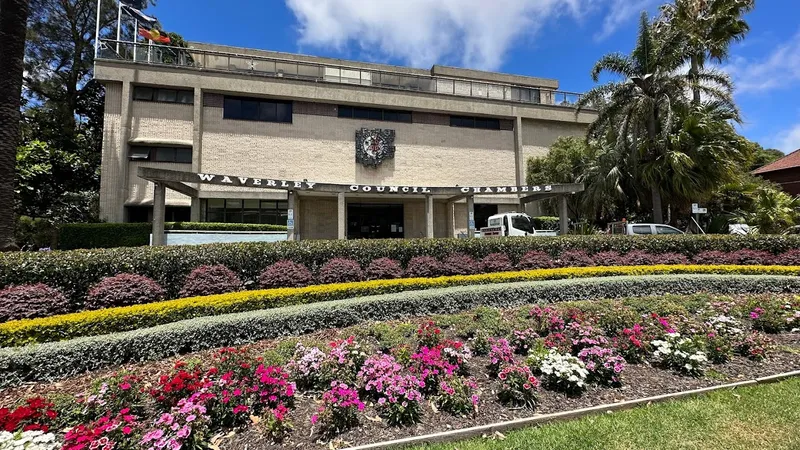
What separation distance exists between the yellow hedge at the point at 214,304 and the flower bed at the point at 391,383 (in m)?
1.11

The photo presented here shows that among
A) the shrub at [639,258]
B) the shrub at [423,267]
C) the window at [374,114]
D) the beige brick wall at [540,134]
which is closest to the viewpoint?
the shrub at [423,267]

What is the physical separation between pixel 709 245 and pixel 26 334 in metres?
16.9

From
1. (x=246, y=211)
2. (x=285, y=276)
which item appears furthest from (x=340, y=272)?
(x=246, y=211)

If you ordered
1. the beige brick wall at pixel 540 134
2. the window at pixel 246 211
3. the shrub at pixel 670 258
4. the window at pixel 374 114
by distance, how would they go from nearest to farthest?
the shrub at pixel 670 258 < the window at pixel 246 211 < the window at pixel 374 114 < the beige brick wall at pixel 540 134

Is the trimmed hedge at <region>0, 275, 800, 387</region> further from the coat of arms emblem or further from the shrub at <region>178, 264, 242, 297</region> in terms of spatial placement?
the coat of arms emblem

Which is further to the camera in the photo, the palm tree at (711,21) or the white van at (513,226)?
the palm tree at (711,21)

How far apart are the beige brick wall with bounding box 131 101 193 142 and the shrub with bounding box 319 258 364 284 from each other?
16.2 m

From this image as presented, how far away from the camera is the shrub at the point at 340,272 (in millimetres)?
8266

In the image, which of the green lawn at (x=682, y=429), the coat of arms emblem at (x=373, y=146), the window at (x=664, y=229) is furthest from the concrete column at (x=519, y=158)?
the green lawn at (x=682, y=429)

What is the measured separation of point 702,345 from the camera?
4676 mm

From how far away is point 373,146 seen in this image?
2239cm

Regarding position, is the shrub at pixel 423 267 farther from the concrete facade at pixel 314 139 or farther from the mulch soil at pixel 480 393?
the concrete facade at pixel 314 139

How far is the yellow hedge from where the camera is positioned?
5242 millimetres

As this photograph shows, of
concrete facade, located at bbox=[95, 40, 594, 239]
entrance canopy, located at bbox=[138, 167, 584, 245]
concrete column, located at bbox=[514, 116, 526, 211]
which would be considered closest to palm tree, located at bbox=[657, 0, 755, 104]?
concrete facade, located at bbox=[95, 40, 594, 239]
